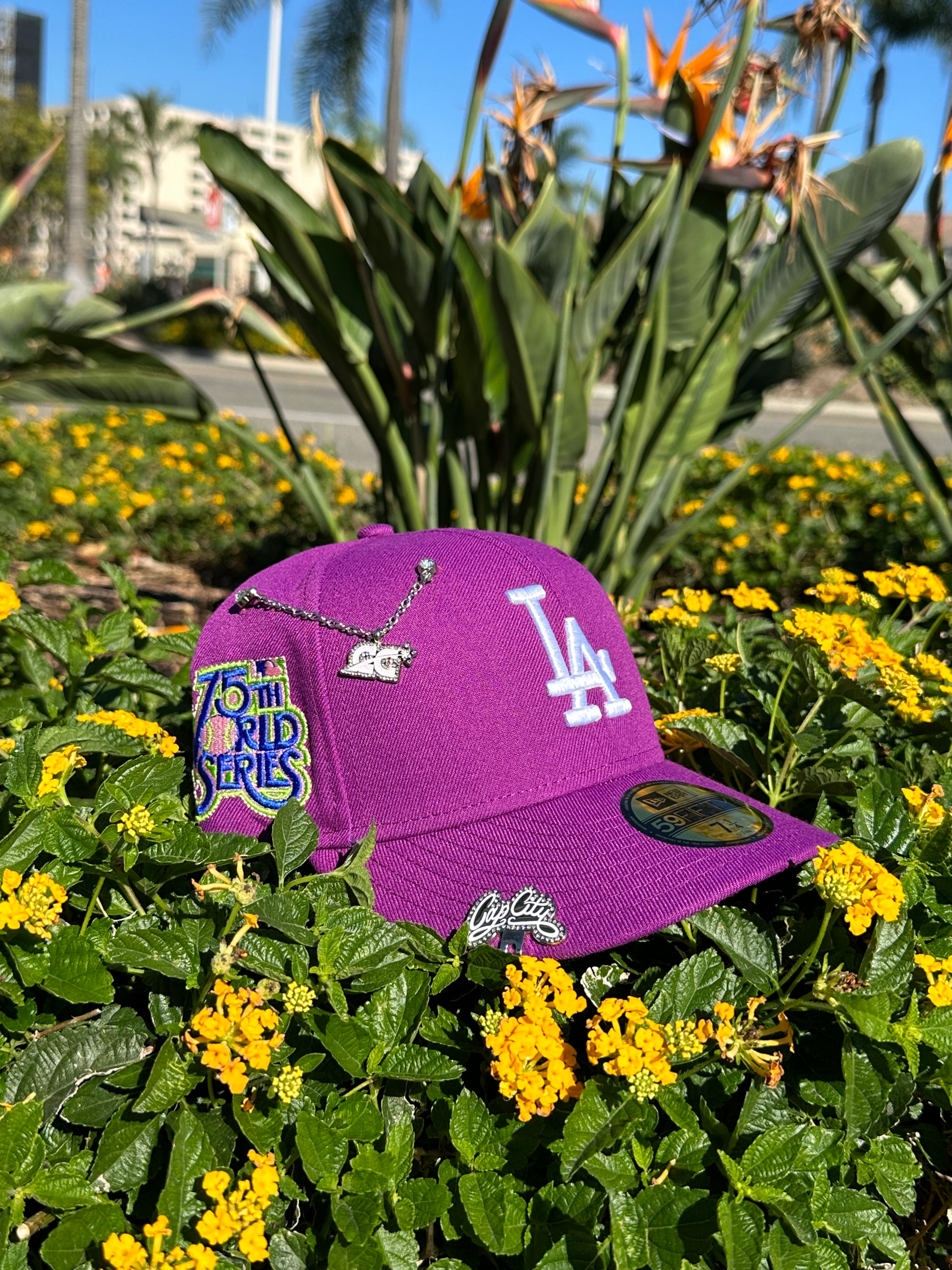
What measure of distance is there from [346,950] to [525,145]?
2.10m

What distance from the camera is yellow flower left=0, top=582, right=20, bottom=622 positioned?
55.4 inches

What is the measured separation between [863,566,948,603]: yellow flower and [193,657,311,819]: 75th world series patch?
0.98m

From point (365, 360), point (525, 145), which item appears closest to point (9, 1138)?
point (365, 360)

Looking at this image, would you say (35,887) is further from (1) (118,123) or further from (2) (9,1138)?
(1) (118,123)

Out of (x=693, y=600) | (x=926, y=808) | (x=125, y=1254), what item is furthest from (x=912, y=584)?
(x=125, y=1254)

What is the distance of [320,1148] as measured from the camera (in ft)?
3.00

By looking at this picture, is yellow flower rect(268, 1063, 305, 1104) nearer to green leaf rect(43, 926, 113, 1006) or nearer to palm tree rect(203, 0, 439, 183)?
green leaf rect(43, 926, 113, 1006)

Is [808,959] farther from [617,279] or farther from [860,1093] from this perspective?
[617,279]

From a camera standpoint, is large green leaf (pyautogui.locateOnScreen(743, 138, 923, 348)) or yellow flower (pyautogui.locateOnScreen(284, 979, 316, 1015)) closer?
yellow flower (pyautogui.locateOnScreen(284, 979, 316, 1015))

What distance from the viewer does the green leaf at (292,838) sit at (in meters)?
1.06

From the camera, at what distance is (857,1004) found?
960mm

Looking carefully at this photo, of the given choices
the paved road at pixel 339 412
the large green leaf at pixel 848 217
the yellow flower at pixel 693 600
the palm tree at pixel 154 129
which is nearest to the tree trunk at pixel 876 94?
the large green leaf at pixel 848 217

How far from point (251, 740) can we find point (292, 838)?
0.57ft

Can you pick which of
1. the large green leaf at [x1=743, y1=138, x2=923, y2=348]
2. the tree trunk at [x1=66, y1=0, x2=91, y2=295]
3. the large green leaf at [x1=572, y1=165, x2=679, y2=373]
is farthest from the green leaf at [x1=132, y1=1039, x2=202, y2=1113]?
the tree trunk at [x1=66, y1=0, x2=91, y2=295]
